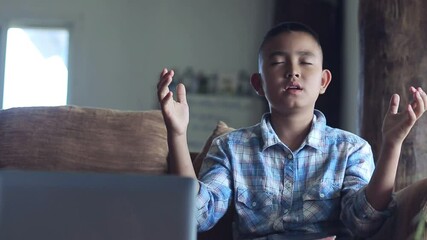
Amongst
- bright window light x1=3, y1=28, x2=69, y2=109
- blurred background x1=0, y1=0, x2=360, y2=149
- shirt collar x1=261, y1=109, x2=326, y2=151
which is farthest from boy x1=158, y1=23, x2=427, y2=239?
bright window light x1=3, y1=28, x2=69, y2=109

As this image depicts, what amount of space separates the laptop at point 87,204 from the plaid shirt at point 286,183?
2.44 ft

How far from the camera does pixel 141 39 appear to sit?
4.49 metres

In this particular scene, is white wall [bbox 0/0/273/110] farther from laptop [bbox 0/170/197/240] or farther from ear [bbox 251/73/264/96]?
laptop [bbox 0/170/197/240]

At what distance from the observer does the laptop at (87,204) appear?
2.30ft

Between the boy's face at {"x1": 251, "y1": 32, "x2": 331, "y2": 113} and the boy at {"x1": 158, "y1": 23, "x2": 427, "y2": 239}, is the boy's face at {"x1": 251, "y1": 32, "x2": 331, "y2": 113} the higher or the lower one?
the higher one

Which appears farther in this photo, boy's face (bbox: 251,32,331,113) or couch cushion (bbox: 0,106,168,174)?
couch cushion (bbox: 0,106,168,174)

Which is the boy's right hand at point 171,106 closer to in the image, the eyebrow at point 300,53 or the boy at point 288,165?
the boy at point 288,165

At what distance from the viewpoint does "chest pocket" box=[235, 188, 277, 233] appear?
4.80 feet

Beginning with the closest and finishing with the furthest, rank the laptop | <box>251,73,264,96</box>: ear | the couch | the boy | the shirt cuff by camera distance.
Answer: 1. the laptop
2. the shirt cuff
3. the boy
4. <box>251,73,264,96</box>: ear
5. the couch

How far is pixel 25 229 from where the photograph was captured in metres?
0.70

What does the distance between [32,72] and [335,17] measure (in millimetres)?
2088

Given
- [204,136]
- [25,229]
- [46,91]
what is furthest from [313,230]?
[46,91]

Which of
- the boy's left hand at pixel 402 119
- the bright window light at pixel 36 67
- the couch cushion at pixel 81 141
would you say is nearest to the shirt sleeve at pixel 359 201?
the boy's left hand at pixel 402 119

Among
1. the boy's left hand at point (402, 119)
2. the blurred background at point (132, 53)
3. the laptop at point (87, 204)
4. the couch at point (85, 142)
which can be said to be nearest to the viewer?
the laptop at point (87, 204)
